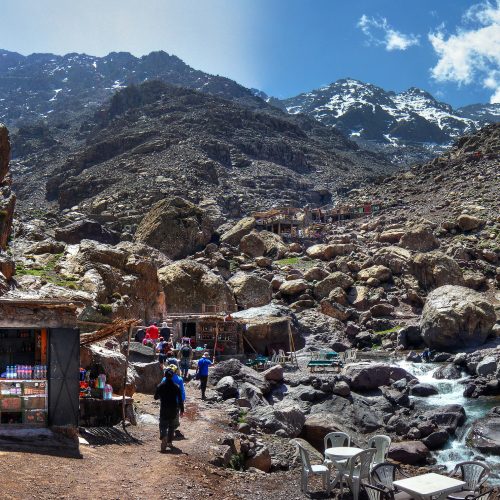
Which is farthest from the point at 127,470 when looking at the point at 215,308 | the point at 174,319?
the point at 215,308

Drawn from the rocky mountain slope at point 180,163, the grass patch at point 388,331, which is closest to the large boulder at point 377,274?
the grass patch at point 388,331

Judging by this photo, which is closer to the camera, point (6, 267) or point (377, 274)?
point (6, 267)

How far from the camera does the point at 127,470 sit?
959cm

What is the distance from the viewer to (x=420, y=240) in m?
54.0

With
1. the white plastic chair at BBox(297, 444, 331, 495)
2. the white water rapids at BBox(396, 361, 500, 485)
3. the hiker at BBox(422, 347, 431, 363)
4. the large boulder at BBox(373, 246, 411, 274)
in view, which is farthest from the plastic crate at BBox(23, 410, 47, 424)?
the large boulder at BBox(373, 246, 411, 274)

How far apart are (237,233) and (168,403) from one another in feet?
167

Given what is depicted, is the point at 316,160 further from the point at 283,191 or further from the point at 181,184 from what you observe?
the point at 181,184

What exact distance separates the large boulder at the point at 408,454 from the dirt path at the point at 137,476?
13.9 ft

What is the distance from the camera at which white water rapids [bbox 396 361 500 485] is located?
15.5 m

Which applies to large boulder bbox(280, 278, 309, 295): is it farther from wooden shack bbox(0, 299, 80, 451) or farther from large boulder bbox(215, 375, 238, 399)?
wooden shack bbox(0, 299, 80, 451)

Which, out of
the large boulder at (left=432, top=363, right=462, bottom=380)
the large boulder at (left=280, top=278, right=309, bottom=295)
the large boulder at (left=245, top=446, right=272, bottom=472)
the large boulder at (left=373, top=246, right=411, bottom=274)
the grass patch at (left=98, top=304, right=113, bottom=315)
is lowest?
the large boulder at (left=245, top=446, right=272, bottom=472)

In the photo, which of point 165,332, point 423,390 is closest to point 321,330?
point 165,332

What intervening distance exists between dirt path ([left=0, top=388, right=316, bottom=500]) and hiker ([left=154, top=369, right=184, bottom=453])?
0.43m

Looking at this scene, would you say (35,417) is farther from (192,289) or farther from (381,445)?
(192,289)
